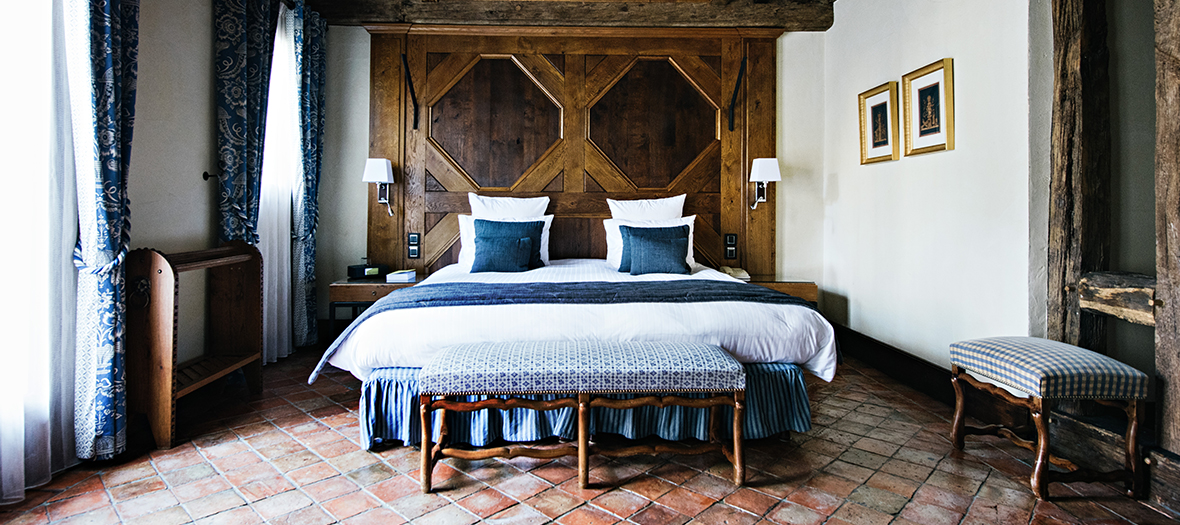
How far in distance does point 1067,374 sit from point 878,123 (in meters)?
2.39

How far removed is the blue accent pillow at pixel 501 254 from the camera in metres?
3.76

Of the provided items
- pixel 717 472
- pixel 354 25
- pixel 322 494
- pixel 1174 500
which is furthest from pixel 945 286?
pixel 354 25

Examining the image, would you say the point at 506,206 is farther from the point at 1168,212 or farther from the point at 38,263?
the point at 1168,212

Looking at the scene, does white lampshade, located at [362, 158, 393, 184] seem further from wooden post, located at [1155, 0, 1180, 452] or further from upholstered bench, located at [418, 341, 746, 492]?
wooden post, located at [1155, 0, 1180, 452]

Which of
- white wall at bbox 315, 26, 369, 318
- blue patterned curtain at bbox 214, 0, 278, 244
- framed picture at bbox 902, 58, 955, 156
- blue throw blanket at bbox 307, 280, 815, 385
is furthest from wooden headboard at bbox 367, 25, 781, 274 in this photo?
blue throw blanket at bbox 307, 280, 815, 385

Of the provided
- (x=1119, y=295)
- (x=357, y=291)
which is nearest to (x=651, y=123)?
(x=357, y=291)

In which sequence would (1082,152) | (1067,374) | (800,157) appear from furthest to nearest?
(800,157) < (1082,152) < (1067,374)

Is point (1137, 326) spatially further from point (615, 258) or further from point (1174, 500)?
point (615, 258)

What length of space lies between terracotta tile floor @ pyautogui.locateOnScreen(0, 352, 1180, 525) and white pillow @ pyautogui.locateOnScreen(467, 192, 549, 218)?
207 cm

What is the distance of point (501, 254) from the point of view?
12.4 ft

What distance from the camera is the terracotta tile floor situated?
189 cm

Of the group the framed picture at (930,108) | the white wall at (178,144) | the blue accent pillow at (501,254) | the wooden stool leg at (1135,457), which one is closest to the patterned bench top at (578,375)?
the wooden stool leg at (1135,457)

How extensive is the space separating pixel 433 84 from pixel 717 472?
3.72 metres

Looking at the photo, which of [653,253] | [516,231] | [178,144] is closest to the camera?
[178,144]
